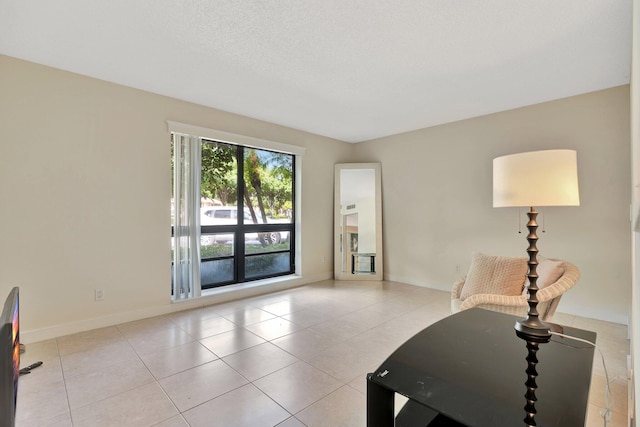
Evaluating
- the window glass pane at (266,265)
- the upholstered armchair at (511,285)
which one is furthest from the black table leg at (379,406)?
the window glass pane at (266,265)

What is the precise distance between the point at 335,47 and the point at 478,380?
2414mm

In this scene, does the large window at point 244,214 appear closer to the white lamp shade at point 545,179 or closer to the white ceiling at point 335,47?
the white ceiling at point 335,47

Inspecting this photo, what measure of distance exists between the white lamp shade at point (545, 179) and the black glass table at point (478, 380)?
63cm

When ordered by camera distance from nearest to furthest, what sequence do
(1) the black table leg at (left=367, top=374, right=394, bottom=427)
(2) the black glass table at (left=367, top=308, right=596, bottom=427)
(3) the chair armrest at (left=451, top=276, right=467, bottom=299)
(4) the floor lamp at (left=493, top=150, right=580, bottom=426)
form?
1. (2) the black glass table at (left=367, top=308, right=596, bottom=427)
2. (1) the black table leg at (left=367, top=374, right=394, bottom=427)
3. (4) the floor lamp at (left=493, top=150, right=580, bottom=426)
4. (3) the chair armrest at (left=451, top=276, right=467, bottom=299)

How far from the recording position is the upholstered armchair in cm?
207

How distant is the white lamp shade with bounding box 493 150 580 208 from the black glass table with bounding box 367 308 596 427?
0.63 meters

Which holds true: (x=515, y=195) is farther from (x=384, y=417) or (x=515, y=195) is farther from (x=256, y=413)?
(x=256, y=413)

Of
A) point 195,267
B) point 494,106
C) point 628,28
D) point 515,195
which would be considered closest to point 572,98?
point 494,106

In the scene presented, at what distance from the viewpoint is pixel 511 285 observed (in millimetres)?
2381

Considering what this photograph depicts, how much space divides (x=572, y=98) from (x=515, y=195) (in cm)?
298

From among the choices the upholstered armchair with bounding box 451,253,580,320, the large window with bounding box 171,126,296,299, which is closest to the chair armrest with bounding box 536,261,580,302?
the upholstered armchair with bounding box 451,253,580,320

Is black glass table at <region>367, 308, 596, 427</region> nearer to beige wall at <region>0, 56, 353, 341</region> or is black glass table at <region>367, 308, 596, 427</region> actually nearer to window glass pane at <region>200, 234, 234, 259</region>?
beige wall at <region>0, 56, 353, 341</region>

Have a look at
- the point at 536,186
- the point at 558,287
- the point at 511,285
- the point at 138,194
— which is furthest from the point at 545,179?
the point at 138,194

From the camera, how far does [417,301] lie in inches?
156
